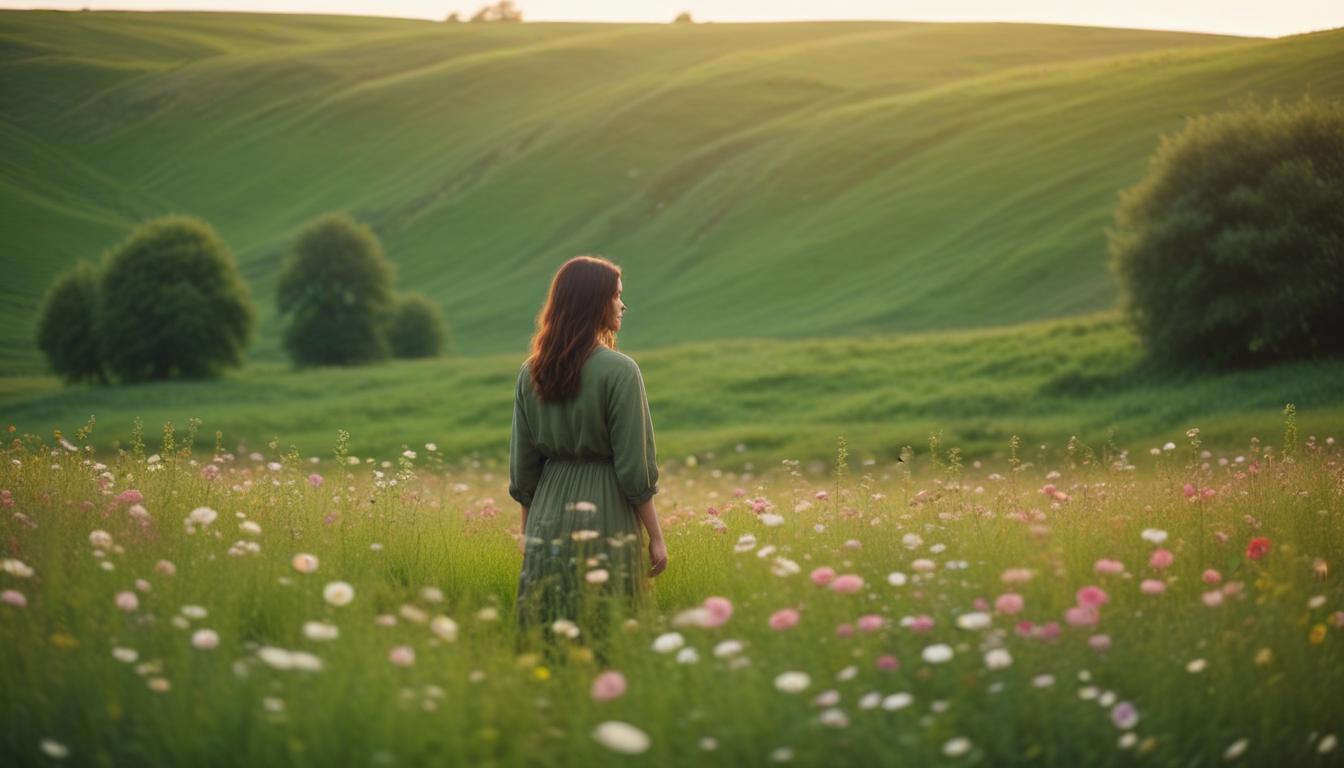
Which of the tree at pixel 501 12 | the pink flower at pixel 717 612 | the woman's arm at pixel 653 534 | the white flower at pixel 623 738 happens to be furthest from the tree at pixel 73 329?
the tree at pixel 501 12

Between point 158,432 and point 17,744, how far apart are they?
30346 mm

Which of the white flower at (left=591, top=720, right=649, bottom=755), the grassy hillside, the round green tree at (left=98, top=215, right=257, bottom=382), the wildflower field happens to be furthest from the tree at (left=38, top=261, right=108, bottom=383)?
the white flower at (left=591, top=720, right=649, bottom=755)

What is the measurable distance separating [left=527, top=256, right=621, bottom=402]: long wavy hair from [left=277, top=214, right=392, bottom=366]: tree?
5261cm

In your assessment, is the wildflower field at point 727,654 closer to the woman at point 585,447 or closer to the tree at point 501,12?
the woman at point 585,447

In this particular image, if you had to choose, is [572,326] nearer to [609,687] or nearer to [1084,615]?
[609,687]

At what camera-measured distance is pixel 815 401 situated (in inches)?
1210

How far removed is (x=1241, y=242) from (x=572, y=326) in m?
24.8

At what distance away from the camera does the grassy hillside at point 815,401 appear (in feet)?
76.8

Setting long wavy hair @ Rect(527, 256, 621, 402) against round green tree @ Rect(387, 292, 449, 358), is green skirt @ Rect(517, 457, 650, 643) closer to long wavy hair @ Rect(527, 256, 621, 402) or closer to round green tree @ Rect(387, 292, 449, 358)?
long wavy hair @ Rect(527, 256, 621, 402)

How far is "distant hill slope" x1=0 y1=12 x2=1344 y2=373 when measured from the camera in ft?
163

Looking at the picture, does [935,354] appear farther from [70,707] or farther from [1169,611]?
[70,707]

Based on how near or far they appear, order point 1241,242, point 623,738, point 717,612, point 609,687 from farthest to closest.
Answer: point 1241,242 < point 717,612 < point 609,687 < point 623,738

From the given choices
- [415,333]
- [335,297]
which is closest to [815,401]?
[335,297]

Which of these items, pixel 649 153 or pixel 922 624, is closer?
pixel 922 624
